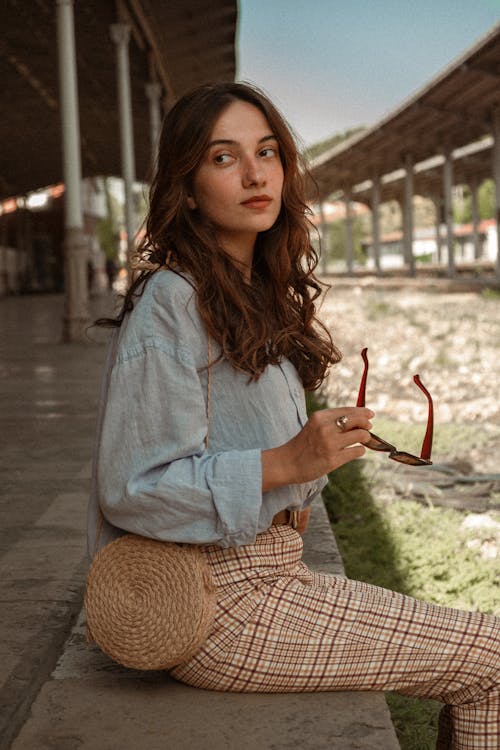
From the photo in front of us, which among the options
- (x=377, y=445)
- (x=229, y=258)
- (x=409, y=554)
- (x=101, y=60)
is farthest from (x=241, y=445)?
(x=101, y=60)

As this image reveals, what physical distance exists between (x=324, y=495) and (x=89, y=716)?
2974 mm

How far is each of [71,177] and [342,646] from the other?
34.2 ft

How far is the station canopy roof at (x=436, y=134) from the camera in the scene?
20922 millimetres

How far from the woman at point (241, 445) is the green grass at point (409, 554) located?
764 mm

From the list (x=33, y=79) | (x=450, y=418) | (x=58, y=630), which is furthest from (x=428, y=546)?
(x=33, y=79)

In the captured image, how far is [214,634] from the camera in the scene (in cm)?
193

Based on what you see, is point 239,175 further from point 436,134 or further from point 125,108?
point 436,134

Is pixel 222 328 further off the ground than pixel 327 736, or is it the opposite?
pixel 222 328

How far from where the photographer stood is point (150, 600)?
5.99ft

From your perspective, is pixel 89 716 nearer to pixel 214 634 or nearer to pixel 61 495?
pixel 214 634

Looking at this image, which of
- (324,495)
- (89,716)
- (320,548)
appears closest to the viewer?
(89,716)

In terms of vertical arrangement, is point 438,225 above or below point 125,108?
below

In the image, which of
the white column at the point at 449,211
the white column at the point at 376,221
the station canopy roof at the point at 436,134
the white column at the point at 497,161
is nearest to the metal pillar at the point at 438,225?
the station canopy roof at the point at 436,134

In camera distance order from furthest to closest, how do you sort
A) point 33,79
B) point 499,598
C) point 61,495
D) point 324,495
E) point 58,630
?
point 33,79 < point 324,495 < point 61,495 < point 499,598 < point 58,630
